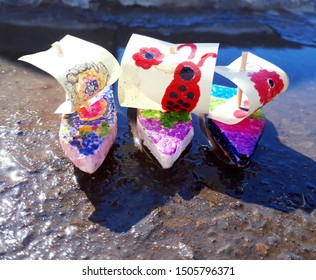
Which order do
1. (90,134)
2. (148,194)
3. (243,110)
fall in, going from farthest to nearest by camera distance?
(243,110), (90,134), (148,194)

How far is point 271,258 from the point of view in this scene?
1834 mm

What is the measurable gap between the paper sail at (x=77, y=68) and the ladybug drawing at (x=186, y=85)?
1.04ft

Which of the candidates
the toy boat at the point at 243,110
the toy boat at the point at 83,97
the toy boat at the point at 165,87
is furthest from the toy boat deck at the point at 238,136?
the toy boat at the point at 83,97

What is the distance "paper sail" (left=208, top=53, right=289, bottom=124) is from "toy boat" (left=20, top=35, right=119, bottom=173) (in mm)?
581

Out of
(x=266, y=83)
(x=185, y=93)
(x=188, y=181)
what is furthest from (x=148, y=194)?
(x=266, y=83)

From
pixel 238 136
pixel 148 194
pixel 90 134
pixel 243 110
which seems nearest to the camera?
pixel 148 194

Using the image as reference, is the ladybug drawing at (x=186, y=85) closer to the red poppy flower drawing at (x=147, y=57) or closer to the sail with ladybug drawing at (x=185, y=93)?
the sail with ladybug drawing at (x=185, y=93)

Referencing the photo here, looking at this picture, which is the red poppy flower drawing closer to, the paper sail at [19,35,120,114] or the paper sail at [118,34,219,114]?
the paper sail at [118,34,219,114]

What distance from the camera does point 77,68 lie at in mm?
2170

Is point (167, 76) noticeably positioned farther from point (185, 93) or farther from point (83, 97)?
point (83, 97)

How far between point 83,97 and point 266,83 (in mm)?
945

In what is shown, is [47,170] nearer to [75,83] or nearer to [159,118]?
[75,83]

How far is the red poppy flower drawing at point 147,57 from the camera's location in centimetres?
231

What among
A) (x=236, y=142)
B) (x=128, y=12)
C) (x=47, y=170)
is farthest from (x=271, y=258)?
(x=128, y=12)
